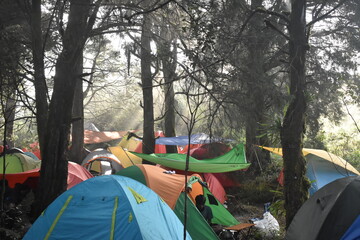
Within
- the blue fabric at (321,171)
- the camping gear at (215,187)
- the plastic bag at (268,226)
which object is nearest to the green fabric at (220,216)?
the plastic bag at (268,226)

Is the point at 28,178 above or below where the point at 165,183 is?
above


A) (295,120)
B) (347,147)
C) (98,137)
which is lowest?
(347,147)

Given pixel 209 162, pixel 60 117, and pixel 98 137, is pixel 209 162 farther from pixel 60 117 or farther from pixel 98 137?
pixel 98 137

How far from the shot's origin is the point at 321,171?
21.8 feet

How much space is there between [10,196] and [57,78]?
1.98 m

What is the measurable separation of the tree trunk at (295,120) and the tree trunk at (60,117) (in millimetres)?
2634

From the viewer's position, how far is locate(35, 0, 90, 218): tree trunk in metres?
4.42

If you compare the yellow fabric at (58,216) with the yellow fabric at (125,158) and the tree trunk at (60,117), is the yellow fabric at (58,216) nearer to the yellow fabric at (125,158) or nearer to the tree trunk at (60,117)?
the tree trunk at (60,117)

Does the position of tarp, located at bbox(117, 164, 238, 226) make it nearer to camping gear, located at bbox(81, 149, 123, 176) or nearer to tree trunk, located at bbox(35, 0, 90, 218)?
tree trunk, located at bbox(35, 0, 90, 218)

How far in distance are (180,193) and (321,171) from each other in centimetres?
333

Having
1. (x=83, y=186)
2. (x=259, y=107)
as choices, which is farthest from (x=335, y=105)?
(x=83, y=186)

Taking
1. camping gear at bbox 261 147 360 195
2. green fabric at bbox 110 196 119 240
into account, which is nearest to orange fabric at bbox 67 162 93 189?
green fabric at bbox 110 196 119 240

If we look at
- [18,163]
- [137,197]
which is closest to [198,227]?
[137,197]

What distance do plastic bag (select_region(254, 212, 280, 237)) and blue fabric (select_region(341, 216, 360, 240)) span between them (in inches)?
80.8
